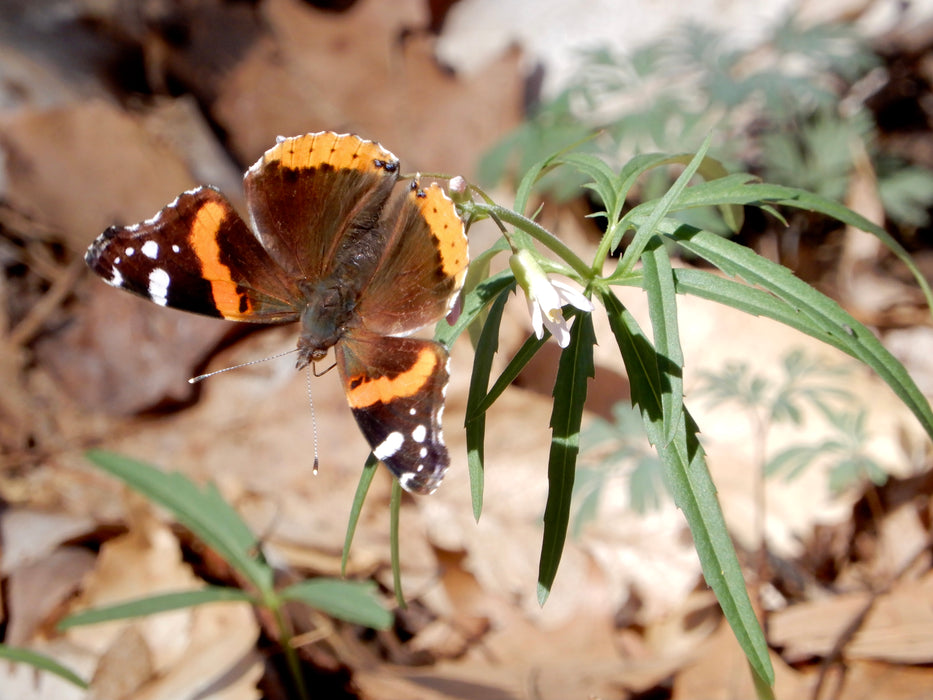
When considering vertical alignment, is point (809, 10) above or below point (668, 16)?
below

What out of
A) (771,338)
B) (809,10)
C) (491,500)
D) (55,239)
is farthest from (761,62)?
(55,239)

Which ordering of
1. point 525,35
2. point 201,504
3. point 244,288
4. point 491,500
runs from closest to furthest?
point 244,288 < point 201,504 < point 491,500 < point 525,35

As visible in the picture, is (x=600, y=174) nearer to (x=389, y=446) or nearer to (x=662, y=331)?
(x=662, y=331)

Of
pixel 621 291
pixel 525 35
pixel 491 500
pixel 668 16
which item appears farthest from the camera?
pixel 525 35

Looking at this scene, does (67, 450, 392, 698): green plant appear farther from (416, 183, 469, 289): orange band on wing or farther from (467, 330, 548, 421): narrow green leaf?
(416, 183, 469, 289): orange band on wing

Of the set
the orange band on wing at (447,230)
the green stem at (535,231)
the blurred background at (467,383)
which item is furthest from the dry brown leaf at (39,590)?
the green stem at (535,231)

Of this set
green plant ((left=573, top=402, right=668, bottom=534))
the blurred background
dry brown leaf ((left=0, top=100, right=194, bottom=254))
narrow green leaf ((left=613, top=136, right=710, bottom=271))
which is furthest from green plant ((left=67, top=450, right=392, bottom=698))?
dry brown leaf ((left=0, top=100, right=194, bottom=254))

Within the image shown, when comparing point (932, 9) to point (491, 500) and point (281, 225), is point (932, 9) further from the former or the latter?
point (281, 225)
